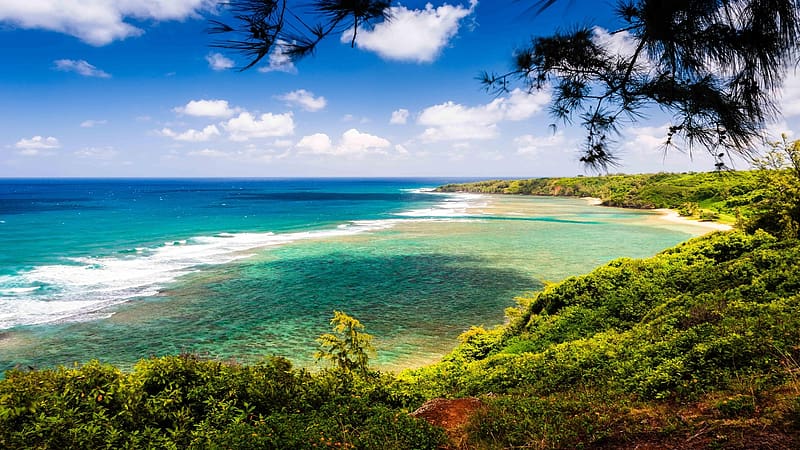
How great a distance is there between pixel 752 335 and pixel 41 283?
35908 mm

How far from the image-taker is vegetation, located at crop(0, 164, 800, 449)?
5613mm

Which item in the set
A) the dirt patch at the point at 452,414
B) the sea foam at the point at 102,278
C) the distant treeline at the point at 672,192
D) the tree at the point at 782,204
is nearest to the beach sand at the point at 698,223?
the distant treeline at the point at 672,192

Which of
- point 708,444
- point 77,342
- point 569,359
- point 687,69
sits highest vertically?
point 687,69

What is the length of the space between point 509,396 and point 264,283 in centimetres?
2318

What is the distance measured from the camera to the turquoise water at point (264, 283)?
18.5 metres

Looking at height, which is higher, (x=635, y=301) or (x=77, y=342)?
(x=635, y=301)

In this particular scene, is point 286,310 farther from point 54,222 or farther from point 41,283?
point 54,222

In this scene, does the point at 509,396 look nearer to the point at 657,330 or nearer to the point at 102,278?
the point at 657,330

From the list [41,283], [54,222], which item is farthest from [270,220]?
[41,283]

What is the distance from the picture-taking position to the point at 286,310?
23125 mm

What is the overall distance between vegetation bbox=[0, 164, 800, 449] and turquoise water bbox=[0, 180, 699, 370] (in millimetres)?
7461

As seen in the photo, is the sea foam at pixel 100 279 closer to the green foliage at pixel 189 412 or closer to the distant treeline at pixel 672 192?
the green foliage at pixel 189 412

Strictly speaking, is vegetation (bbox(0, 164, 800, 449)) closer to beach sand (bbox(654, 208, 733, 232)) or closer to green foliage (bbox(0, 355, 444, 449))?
green foliage (bbox(0, 355, 444, 449))

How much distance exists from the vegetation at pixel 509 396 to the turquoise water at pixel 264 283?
746 centimetres
